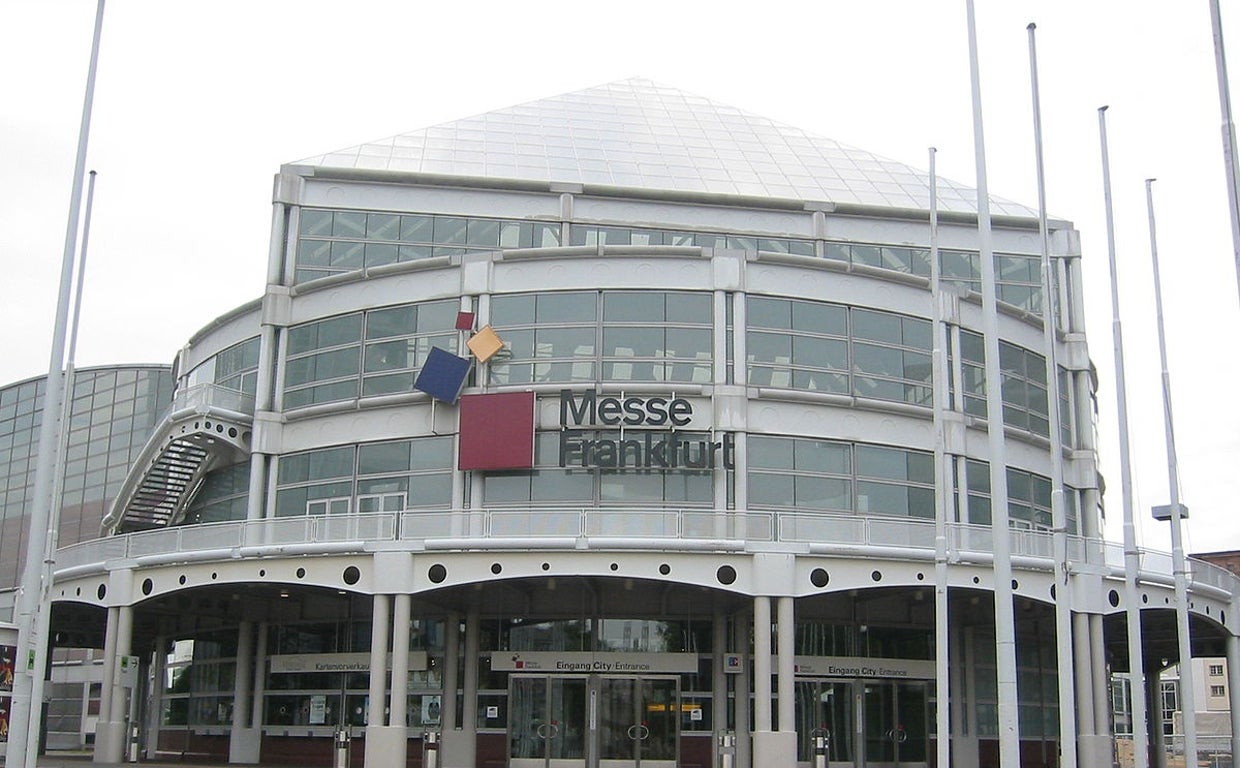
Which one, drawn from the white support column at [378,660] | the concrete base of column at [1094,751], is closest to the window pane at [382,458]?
the white support column at [378,660]

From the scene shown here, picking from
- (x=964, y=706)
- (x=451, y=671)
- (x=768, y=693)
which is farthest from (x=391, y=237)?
(x=964, y=706)

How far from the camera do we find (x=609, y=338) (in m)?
36.1

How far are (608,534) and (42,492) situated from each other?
11.9 meters

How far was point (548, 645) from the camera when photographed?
35.8 meters

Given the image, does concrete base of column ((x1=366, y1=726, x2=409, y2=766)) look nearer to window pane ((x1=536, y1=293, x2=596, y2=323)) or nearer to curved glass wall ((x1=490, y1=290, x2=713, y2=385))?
curved glass wall ((x1=490, y1=290, x2=713, y2=385))

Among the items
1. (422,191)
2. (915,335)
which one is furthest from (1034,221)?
(422,191)

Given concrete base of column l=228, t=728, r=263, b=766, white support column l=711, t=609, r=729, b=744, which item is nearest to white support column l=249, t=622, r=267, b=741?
concrete base of column l=228, t=728, r=263, b=766

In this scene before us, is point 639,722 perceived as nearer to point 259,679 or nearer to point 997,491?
point 259,679

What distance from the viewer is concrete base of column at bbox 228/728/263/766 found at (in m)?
38.8

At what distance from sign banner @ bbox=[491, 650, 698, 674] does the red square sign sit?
192 inches

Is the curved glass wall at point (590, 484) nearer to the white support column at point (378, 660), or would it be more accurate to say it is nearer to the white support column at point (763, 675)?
the white support column at point (378, 660)

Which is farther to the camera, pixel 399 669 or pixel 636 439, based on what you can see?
pixel 636 439

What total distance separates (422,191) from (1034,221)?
18.3 m

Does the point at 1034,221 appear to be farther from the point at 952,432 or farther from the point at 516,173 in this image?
the point at 516,173
